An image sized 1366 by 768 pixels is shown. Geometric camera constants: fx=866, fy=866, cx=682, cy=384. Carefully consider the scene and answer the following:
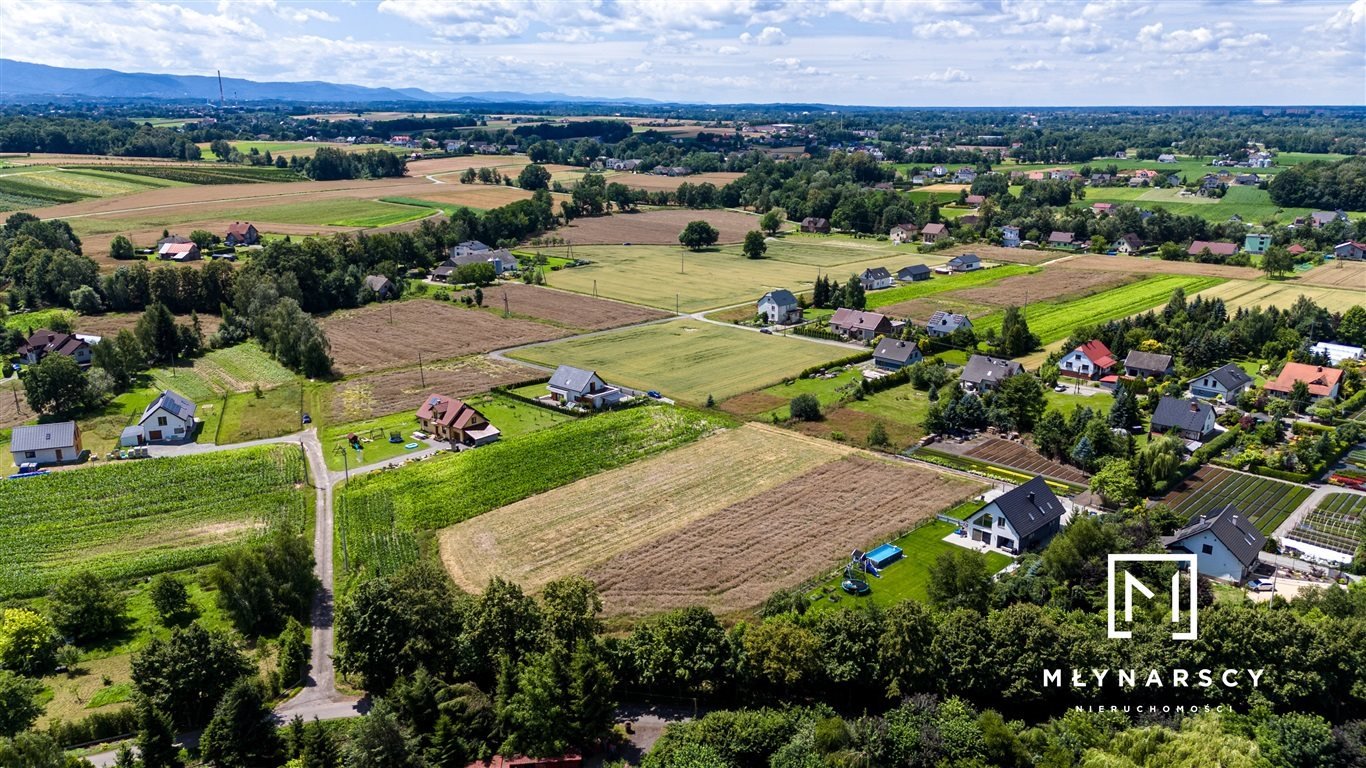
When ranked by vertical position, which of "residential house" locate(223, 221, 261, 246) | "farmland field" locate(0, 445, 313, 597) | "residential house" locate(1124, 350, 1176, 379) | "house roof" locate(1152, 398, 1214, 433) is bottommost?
"farmland field" locate(0, 445, 313, 597)

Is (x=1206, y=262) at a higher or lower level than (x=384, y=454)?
higher

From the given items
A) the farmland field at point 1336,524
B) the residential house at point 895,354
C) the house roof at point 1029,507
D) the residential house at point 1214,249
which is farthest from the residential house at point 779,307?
the residential house at point 1214,249

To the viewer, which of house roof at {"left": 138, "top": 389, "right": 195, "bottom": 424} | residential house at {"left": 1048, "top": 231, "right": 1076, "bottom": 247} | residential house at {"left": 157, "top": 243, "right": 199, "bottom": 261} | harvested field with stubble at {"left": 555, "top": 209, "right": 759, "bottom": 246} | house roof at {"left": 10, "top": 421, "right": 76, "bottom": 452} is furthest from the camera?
→ harvested field with stubble at {"left": 555, "top": 209, "right": 759, "bottom": 246}

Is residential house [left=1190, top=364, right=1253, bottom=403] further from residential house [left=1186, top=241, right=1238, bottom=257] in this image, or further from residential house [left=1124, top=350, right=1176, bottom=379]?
residential house [left=1186, top=241, right=1238, bottom=257]

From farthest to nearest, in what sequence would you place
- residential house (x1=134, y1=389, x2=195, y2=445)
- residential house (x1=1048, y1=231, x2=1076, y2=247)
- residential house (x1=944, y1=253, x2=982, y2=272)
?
1. residential house (x1=1048, y1=231, x2=1076, y2=247)
2. residential house (x1=944, y1=253, x2=982, y2=272)
3. residential house (x1=134, y1=389, x2=195, y2=445)

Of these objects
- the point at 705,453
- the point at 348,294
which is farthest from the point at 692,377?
the point at 348,294

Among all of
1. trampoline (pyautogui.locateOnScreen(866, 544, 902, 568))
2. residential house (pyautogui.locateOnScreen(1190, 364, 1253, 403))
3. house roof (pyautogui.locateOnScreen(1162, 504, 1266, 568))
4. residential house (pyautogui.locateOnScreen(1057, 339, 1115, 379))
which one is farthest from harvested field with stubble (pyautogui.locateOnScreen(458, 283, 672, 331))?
house roof (pyautogui.locateOnScreen(1162, 504, 1266, 568))

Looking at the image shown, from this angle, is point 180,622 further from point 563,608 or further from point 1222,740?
point 1222,740
